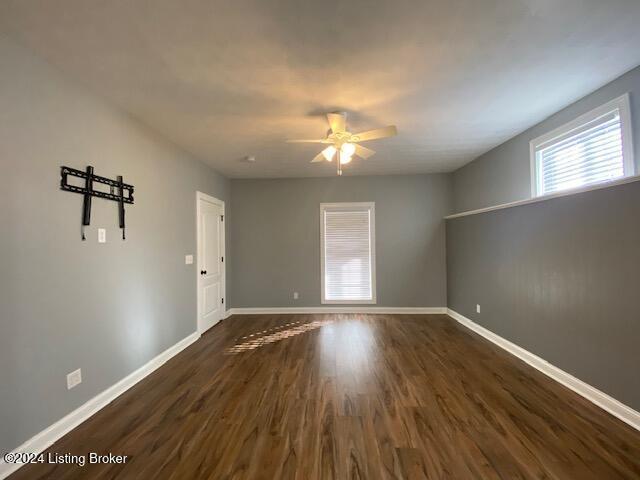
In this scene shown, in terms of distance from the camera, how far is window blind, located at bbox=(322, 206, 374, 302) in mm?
5711

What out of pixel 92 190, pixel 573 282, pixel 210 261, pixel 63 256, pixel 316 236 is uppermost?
pixel 92 190

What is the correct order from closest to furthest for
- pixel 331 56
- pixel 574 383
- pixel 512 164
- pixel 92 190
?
1. pixel 331 56
2. pixel 92 190
3. pixel 574 383
4. pixel 512 164

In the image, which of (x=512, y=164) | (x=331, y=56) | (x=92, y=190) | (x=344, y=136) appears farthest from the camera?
(x=512, y=164)

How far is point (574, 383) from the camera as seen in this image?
2.60 metres

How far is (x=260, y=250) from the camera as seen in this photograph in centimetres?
577

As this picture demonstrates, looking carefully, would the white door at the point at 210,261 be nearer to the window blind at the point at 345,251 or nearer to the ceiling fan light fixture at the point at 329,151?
the window blind at the point at 345,251

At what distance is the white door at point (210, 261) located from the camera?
4449mm

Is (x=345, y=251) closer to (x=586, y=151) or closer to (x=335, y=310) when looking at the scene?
(x=335, y=310)

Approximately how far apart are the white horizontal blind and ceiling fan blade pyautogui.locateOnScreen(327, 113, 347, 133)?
2283 mm

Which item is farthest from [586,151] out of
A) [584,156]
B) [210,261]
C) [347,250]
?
[210,261]

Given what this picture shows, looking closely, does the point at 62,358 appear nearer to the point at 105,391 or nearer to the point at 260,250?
the point at 105,391

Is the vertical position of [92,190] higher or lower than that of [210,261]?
higher

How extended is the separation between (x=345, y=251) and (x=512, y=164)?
3043 mm

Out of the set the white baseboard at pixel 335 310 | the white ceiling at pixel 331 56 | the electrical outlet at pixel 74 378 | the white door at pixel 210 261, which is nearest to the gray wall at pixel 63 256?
the electrical outlet at pixel 74 378
